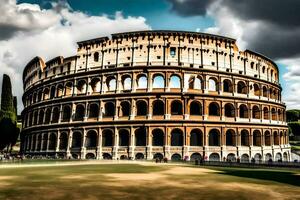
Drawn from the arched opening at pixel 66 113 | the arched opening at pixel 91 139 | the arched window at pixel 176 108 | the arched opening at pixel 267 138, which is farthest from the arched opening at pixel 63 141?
the arched opening at pixel 267 138

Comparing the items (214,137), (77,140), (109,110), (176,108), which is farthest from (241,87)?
(77,140)

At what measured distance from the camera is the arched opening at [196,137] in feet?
117

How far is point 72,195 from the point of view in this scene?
382 inches

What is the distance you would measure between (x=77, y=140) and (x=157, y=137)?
37.3 ft

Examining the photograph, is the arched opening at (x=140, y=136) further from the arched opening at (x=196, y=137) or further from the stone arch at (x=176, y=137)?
the arched opening at (x=196, y=137)

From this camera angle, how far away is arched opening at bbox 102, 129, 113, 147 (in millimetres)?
36719

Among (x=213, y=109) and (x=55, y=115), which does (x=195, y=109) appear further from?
(x=55, y=115)

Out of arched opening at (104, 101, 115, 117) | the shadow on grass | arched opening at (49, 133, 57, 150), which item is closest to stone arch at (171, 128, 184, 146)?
arched opening at (104, 101, 115, 117)

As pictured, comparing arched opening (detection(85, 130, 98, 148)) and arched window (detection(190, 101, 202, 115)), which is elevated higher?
arched window (detection(190, 101, 202, 115))

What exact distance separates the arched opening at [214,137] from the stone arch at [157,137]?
6.32 meters

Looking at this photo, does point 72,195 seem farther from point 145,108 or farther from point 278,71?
point 278,71

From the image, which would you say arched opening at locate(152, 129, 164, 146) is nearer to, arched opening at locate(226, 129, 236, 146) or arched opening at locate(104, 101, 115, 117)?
arched opening at locate(104, 101, 115, 117)

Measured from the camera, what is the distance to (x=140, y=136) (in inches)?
1415

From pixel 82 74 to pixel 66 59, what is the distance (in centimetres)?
453
